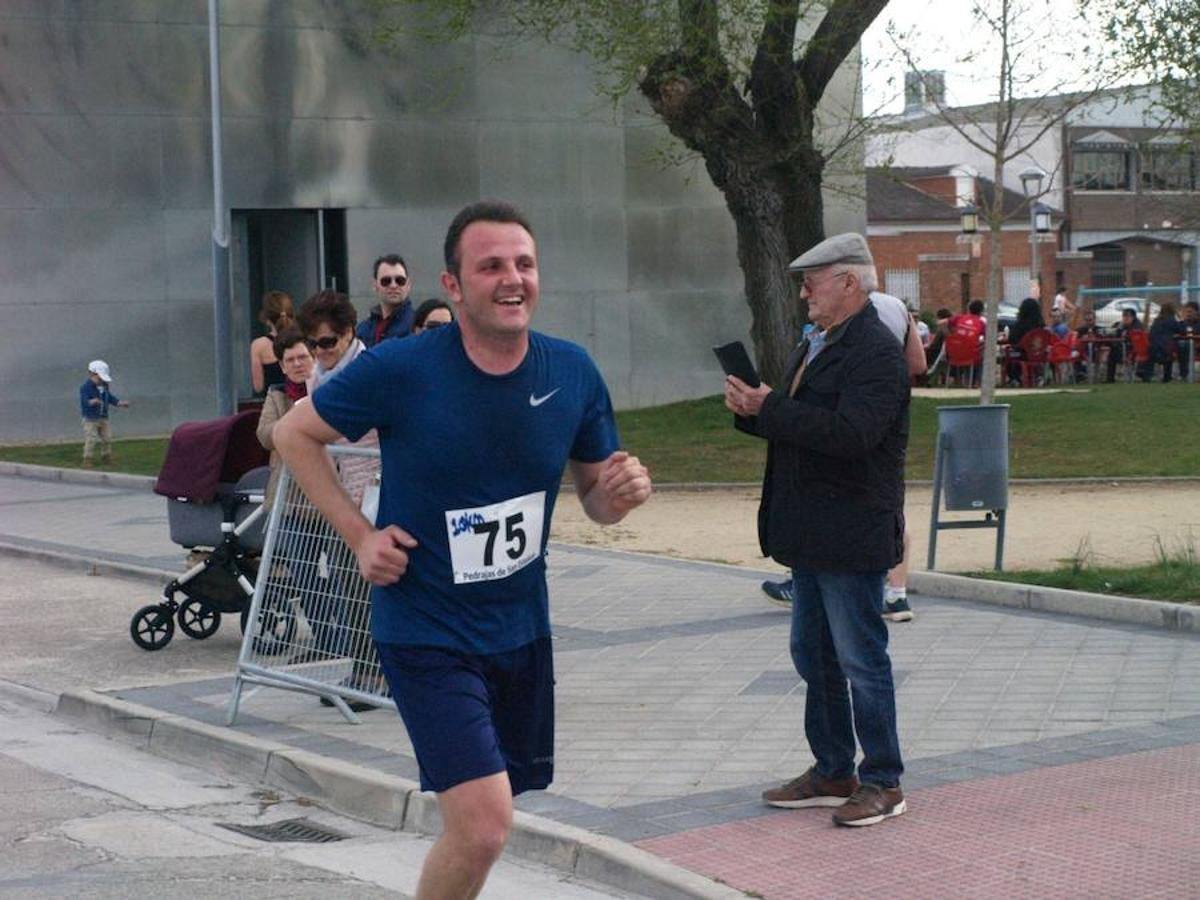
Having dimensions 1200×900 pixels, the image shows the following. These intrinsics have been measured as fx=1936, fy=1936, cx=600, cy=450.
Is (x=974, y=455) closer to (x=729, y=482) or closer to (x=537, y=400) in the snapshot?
(x=729, y=482)

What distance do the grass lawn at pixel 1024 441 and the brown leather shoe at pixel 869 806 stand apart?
1275cm

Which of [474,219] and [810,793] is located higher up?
[474,219]

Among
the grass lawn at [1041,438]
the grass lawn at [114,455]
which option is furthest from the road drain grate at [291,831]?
the grass lawn at [114,455]

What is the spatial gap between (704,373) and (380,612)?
90.4ft

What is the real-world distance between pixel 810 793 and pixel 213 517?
16.3ft

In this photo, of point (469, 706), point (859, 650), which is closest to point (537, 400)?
point (469, 706)

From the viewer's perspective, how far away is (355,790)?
7449mm

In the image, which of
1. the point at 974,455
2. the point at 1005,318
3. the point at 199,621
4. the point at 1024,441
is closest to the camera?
the point at 199,621

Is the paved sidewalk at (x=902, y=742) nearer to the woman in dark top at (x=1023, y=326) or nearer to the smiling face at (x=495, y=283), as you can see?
the smiling face at (x=495, y=283)

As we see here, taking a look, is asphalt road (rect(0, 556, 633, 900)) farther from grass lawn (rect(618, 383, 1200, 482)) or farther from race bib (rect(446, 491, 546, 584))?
grass lawn (rect(618, 383, 1200, 482))

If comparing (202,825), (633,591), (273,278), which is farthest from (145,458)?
(202,825)

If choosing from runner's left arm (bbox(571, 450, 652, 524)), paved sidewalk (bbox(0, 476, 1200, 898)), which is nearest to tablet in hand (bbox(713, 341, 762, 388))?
paved sidewalk (bbox(0, 476, 1200, 898))

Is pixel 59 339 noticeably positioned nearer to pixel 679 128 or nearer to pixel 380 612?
pixel 679 128

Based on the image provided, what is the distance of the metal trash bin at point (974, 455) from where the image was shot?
A: 12.1 meters
